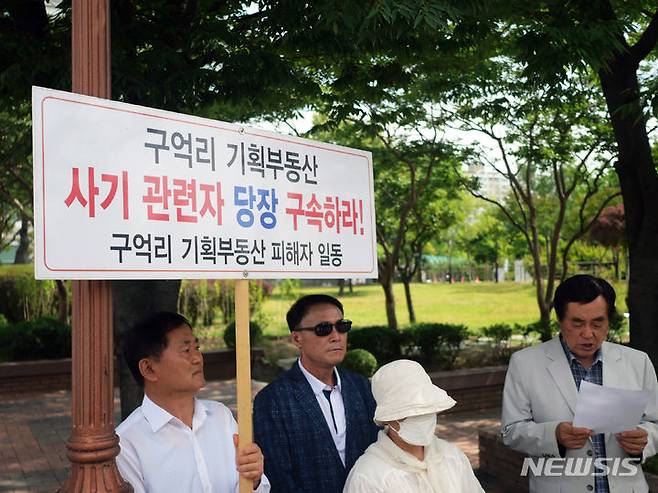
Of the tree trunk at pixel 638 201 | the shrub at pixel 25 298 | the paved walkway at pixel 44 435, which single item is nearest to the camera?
the tree trunk at pixel 638 201

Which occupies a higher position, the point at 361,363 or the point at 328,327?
the point at 328,327

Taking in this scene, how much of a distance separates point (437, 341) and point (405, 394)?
31.4ft

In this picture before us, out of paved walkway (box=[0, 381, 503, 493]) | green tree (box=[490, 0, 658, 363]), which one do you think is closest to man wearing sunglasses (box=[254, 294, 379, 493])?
paved walkway (box=[0, 381, 503, 493])

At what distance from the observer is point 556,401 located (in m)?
3.40

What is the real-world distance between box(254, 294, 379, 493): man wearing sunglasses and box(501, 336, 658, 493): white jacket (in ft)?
2.26

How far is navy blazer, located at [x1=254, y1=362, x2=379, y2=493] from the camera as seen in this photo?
3.12 m

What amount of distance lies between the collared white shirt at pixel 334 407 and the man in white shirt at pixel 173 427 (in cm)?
44

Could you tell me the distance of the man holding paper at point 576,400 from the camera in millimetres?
3289

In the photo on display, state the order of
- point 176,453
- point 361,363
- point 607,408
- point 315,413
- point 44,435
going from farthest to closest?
point 361,363 → point 44,435 → point 315,413 → point 607,408 → point 176,453

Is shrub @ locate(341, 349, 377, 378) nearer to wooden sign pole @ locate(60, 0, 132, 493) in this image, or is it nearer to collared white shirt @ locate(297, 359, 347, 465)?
collared white shirt @ locate(297, 359, 347, 465)

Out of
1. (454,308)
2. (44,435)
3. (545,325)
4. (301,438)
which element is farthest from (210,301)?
(454,308)

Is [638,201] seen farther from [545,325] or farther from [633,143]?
[545,325]

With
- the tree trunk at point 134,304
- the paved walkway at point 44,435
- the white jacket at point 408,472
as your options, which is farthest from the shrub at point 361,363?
the white jacket at point 408,472

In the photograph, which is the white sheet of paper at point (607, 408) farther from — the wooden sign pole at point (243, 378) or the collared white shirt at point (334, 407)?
the wooden sign pole at point (243, 378)
